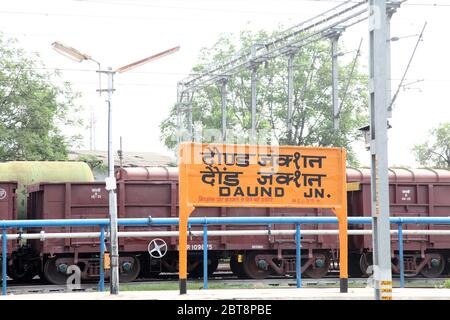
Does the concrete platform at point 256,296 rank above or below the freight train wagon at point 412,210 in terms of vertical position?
below

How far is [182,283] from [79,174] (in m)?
9.52

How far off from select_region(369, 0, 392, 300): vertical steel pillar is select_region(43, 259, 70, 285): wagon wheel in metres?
10.2

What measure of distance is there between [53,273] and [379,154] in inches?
424

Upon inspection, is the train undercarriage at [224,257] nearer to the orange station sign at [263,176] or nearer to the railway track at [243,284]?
the railway track at [243,284]

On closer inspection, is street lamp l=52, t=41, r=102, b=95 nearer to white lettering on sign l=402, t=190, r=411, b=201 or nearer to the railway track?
the railway track

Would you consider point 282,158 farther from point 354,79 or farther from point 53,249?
point 354,79

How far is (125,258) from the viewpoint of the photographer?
1930 cm

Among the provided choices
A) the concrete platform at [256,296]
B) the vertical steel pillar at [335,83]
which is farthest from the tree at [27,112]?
the concrete platform at [256,296]

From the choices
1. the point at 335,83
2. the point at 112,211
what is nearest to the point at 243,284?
the point at 112,211

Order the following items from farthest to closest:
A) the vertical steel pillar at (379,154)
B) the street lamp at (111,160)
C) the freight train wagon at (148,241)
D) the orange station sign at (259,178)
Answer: the freight train wagon at (148,241) < the street lamp at (111,160) < the orange station sign at (259,178) < the vertical steel pillar at (379,154)

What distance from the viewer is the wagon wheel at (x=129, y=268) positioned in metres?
19.2

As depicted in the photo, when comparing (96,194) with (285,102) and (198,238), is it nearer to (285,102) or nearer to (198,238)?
(198,238)

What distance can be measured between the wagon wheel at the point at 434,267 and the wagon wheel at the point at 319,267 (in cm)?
294
